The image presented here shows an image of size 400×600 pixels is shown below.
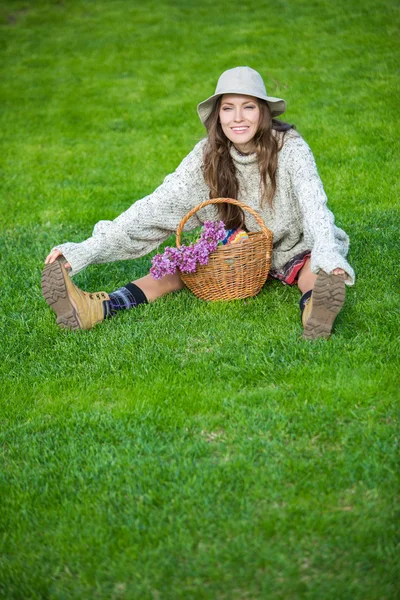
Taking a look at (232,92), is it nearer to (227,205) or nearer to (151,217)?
(227,205)

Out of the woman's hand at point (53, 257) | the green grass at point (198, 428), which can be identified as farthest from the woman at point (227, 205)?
the green grass at point (198, 428)

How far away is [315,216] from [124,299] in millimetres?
1123

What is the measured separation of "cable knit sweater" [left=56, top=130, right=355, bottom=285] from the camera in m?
3.64

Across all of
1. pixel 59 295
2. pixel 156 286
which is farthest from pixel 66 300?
pixel 156 286

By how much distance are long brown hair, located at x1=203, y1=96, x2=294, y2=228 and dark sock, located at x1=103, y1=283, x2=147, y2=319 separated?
2.01 feet

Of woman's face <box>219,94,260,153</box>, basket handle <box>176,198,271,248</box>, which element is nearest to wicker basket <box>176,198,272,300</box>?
basket handle <box>176,198,271,248</box>

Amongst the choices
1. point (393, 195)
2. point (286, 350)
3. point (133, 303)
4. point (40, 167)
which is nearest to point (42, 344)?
point (133, 303)

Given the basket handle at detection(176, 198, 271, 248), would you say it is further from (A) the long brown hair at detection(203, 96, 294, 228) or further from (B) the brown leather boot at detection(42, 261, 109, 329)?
(B) the brown leather boot at detection(42, 261, 109, 329)

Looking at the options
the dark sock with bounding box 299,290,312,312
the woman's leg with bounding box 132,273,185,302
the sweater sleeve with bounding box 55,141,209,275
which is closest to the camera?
the dark sock with bounding box 299,290,312,312

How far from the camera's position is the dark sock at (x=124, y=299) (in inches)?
149

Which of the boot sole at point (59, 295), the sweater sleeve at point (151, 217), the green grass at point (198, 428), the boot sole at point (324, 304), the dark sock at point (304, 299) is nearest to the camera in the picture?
the green grass at point (198, 428)

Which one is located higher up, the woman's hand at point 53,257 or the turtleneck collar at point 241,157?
the turtleneck collar at point 241,157

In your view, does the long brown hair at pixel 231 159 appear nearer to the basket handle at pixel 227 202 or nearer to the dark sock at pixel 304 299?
the basket handle at pixel 227 202

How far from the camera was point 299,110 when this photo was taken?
7.45 meters
